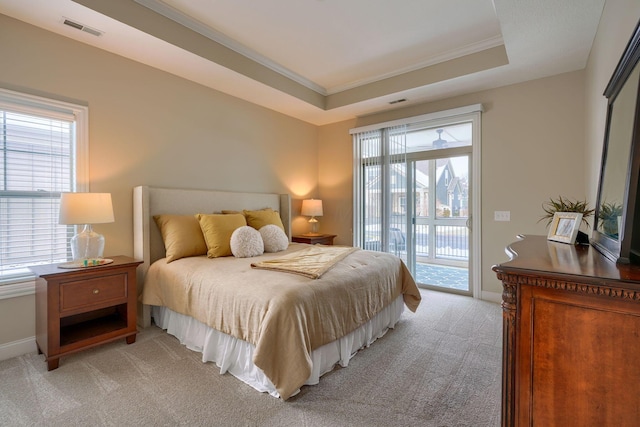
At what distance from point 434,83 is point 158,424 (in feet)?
13.3

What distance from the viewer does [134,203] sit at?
3.05 m

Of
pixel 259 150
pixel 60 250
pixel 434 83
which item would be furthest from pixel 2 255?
pixel 434 83

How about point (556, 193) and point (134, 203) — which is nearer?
point (134, 203)

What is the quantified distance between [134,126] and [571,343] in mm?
3718

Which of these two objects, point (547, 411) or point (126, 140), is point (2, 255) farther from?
point (547, 411)

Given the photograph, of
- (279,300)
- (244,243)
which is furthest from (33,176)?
(279,300)

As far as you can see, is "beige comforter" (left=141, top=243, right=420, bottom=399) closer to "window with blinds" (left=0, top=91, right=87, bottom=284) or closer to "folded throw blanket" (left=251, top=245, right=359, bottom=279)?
"folded throw blanket" (left=251, top=245, right=359, bottom=279)

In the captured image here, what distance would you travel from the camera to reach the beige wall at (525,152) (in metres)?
3.28

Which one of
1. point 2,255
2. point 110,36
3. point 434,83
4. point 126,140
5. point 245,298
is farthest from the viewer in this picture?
point 434,83

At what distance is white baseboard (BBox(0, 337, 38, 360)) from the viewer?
2350 millimetres

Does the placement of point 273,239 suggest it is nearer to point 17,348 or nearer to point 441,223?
point 17,348

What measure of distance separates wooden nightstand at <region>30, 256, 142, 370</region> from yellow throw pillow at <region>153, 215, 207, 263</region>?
1.20 feet

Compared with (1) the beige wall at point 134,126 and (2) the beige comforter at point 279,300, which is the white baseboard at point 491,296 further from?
(1) the beige wall at point 134,126

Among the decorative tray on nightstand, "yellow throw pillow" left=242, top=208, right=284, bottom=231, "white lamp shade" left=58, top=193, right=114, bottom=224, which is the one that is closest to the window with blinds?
the decorative tray on nightstand
